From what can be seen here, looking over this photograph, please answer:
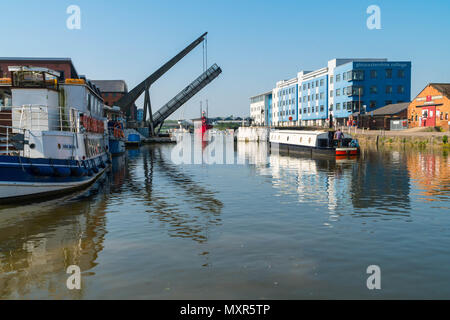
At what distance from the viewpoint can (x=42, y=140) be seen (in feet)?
61.1

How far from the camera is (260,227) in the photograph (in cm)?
1280

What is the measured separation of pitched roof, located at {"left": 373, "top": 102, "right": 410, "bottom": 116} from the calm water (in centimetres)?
5891

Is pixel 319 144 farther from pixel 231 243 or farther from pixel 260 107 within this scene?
pixel 260 107

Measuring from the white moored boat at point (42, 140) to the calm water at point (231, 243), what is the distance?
43.1 inches

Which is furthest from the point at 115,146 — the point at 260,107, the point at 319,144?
the point at 260,107

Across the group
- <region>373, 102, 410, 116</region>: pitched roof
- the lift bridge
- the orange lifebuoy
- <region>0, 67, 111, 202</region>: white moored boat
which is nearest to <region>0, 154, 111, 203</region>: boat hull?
<region>0, 67, 111, 202</region>: white moored boat

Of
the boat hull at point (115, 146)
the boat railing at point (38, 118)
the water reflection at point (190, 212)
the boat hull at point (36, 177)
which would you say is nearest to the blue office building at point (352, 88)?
the boat hull at point (115, 146)

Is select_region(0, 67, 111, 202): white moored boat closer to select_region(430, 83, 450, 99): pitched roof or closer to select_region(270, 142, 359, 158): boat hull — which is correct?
select_region(270, 142, 359, 158): boat hull

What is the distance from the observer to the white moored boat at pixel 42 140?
54.9 ft

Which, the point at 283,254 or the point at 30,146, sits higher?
the point at 30,146
